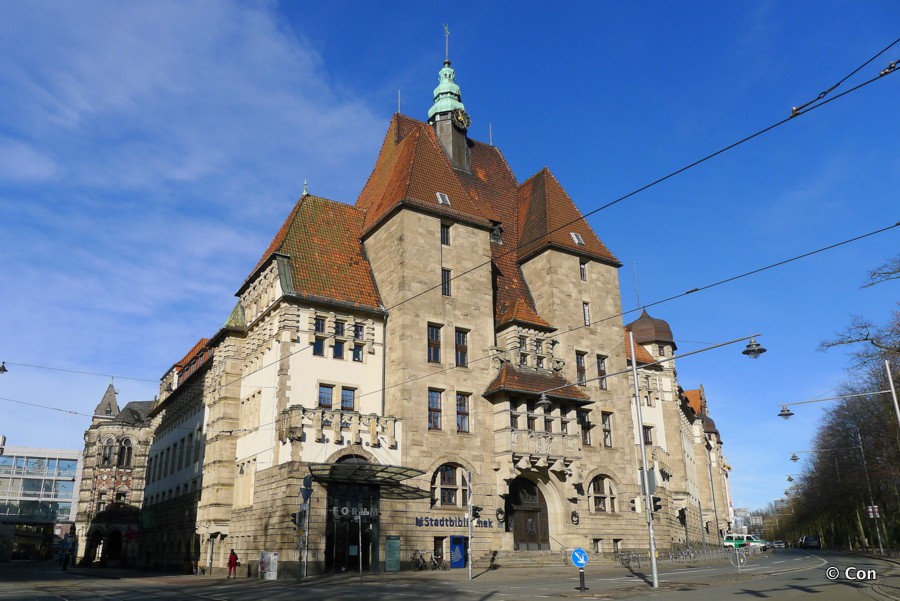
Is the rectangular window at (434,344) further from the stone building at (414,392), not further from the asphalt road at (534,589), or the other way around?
the asphalt road at (534,589)

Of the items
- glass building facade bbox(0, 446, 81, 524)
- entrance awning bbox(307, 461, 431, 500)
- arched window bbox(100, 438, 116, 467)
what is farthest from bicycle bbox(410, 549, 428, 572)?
glass building facade bbox(0, 446, 81, 524)

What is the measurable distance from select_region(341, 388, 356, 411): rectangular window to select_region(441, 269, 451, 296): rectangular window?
7201 millimetres

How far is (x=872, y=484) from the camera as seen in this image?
57.1 m

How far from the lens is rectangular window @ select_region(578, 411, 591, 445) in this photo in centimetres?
4053

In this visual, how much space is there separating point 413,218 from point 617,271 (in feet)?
49.6

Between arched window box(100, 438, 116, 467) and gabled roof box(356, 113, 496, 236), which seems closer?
gabled roof box(356, 113, 496, 236)

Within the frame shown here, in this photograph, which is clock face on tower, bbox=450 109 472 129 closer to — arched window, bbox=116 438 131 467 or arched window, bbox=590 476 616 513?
arched window, bbox=590 476 616 513

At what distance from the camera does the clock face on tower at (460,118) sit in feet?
162

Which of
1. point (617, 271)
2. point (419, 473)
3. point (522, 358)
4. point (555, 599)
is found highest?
point (617, 271)

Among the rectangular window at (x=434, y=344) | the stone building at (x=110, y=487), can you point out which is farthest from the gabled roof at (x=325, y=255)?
the stone building at (x=110, y=487)

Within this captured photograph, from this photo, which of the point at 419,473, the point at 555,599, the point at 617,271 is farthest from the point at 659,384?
the point at 555,599

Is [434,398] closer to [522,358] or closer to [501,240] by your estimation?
[522,358]

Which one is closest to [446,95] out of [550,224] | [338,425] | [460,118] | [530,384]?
[460,118]

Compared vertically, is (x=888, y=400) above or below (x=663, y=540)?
above
